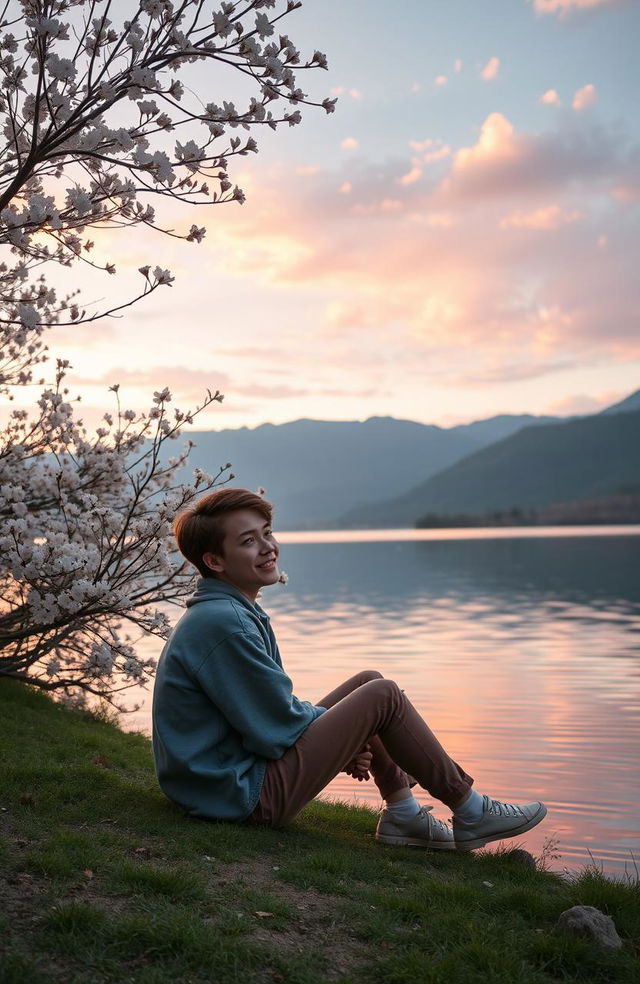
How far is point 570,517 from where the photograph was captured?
147125 mm

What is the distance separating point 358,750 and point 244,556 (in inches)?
47.3

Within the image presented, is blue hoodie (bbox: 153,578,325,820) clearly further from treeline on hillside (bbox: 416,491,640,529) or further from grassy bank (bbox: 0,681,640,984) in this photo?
treeline on hillside (bbox: 416,491,640,529)

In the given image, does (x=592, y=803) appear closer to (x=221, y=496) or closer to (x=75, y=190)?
(x=221, y=496)

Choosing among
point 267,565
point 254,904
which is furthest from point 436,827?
point 267,565

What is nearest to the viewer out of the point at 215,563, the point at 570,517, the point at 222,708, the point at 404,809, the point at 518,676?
the point at 222,708

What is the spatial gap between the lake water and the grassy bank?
2.27 m

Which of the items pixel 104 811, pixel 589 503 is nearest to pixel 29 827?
pixel 104 811

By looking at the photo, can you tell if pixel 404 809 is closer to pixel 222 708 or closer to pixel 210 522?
pixel 222 708

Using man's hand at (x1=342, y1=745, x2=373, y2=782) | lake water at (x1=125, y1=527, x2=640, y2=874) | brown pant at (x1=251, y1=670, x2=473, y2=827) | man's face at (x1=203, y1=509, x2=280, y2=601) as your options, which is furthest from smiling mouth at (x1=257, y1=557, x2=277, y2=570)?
lake water at (x1=125, y1=527, x2=640, y2=874)

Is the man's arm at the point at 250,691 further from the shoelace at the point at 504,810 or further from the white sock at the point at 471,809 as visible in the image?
the shoelace at the point at 504,810

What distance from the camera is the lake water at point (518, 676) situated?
8320 mm

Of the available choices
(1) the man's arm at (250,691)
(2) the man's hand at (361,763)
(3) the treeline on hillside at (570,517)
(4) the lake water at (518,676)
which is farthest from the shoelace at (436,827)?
(3) the treeline on hillside at (570,517)

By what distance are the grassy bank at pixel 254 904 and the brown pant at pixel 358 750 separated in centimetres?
31

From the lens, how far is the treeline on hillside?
14450 cm
